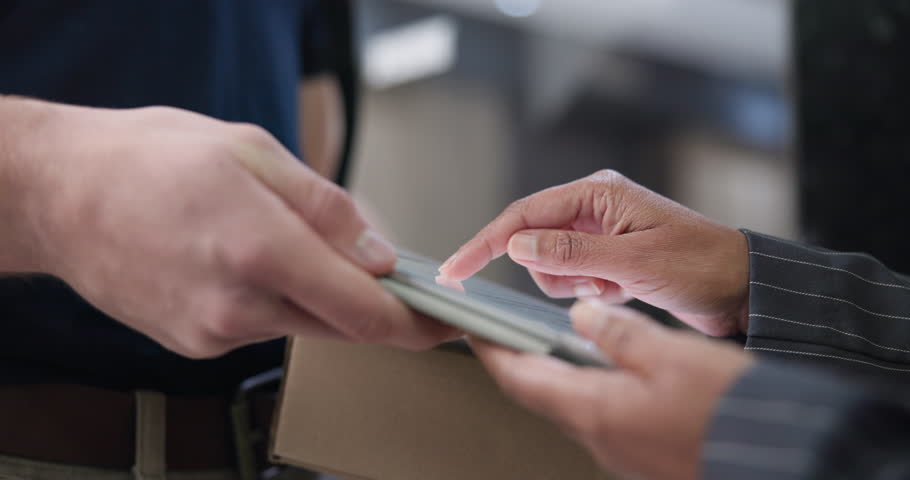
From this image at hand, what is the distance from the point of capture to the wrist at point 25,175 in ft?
1.24

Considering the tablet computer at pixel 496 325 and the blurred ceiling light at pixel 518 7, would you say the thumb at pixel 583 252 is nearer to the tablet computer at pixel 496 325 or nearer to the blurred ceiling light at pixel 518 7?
the tablet computer at pixel 496 325

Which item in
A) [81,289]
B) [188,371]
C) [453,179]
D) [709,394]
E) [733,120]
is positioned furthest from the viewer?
[733,120]

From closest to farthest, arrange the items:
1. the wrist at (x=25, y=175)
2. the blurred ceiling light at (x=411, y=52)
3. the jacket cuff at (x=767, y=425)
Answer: the jacket cuff at (x=767, y=425) < the wrist at (x=25, y=175) < the blurred ceiling light at (x=411, y=52)

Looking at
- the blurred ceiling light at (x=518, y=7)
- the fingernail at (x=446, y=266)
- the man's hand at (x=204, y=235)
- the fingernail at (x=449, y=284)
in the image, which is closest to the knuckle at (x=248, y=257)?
the man's hand at (x=204, y=235)

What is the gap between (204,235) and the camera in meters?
0.33

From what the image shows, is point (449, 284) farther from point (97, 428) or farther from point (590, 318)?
point (97, 428)

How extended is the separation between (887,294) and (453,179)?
278 cm

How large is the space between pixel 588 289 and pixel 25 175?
539 millimetres

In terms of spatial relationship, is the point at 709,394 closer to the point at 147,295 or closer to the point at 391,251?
the point at 391,251

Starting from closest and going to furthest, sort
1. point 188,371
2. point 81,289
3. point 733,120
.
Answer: point 81,289, point 188,371, point 733,120

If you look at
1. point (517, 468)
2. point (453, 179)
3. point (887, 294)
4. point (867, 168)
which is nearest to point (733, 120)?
point (453, 179)

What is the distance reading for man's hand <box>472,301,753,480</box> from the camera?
288 millimetres

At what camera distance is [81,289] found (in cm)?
39

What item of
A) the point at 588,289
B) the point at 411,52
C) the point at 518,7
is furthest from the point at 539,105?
the point at 588,289
